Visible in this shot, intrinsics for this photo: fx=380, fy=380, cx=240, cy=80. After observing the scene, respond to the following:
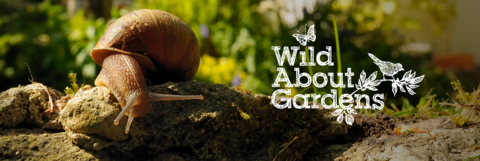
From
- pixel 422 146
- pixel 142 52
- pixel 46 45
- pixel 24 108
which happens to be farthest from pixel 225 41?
pixel 422 146

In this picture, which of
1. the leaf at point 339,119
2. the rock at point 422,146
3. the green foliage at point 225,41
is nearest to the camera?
the rock at point 422,146

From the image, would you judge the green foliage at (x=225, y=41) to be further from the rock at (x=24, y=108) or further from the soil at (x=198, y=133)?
the rock at (x=24, y=108)

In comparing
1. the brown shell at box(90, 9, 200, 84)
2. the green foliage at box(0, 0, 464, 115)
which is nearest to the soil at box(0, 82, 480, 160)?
the brown shell at box(90, 9, 200, 84)

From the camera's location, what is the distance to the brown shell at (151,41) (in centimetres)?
218

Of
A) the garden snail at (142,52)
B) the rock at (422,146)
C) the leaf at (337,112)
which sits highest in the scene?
the garden snail at (142,52)

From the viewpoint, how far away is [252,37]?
566 centimetres

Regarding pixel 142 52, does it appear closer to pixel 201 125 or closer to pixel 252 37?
pixel 201 125

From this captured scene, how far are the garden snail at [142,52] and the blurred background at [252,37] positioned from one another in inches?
96.2

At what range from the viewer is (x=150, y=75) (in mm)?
2354

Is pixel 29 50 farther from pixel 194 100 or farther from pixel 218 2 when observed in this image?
pixel 194 100

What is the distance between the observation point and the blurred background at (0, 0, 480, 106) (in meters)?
5.34

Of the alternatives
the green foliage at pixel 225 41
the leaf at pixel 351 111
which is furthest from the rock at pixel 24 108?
the green foliage at pixel 225 41

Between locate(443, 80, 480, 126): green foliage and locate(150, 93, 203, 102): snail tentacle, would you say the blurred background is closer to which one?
locate(443, 80, 480, 126): green foliage

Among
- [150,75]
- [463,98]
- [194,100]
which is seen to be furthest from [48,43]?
[463,98]
